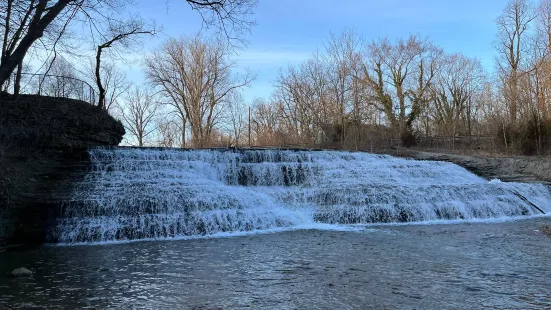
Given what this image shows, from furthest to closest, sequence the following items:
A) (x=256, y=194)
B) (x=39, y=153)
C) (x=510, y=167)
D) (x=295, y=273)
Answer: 1. (x=510, y=167)
2. (x=256, y=194)
3. (x=39, y=153)
4. (x=295, y=273)

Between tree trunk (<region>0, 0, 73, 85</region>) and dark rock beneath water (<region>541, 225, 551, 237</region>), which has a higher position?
tree trunk (<region>0, 0, 73, 85</region>)

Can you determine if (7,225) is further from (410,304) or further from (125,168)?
(410,304)

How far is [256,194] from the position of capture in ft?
40.8

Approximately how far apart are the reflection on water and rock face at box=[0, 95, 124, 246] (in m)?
1.67

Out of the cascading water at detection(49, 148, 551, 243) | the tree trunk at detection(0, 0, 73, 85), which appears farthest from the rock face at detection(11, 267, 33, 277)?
the cascading water at detection(49, 148, 551, 243)

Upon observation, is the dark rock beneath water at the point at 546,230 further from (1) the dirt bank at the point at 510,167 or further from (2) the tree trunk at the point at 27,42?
(2) the tree trunk at the point at 27,42

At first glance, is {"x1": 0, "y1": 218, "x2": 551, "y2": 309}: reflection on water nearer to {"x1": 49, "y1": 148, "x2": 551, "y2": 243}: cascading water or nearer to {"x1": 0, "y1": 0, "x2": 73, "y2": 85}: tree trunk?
{"x1": 49, "y1": 148, "x2": 551, "y2": 243}: cascading water

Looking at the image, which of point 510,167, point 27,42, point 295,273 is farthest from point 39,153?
point 510,167

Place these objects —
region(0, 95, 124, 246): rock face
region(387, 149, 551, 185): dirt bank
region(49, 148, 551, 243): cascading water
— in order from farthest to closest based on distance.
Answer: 1. region(387, 149, 551, 185): dirt bank
2. region(49, 148, 551, 243): cascading water
3. region(0, 95, 124, 246): rock face

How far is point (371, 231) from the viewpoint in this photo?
956cm

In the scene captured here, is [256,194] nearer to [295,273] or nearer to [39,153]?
[39,153]

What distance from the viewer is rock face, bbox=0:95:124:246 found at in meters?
9.56

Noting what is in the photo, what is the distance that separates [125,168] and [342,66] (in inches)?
919

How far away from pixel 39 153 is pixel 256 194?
648 centimetres
